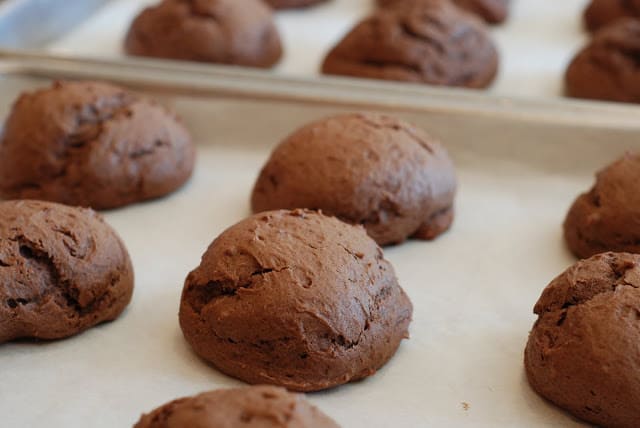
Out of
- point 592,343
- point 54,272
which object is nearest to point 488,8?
point 592,343

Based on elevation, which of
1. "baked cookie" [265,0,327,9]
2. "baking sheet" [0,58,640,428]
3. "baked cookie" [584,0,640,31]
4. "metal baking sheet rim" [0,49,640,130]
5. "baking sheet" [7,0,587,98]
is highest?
"baked cookie" [584,0,640,31]

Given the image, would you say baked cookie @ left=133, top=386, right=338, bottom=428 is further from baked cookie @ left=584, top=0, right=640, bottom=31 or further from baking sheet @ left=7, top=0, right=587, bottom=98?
baked cookie @ left=584, top=0, right=640, bottom=31

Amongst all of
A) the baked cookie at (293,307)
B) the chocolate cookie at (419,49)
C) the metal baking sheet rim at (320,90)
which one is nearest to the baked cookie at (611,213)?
the metal baking sheet rim at (320,90)

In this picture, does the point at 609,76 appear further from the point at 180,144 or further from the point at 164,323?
the point at 164,323

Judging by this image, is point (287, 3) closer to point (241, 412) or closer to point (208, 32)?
point (208, 32)

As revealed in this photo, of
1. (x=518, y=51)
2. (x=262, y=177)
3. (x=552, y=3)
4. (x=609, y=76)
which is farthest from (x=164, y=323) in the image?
(x=552, y=3)

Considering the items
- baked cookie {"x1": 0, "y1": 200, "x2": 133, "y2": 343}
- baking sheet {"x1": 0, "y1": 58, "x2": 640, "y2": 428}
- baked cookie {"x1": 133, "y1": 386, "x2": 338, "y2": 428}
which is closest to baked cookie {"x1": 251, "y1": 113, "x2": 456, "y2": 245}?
baking sheet {"x1": 0, "y1": 58, "x2": 640, "y2": 428}

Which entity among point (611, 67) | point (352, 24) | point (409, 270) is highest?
point (611, 67)
